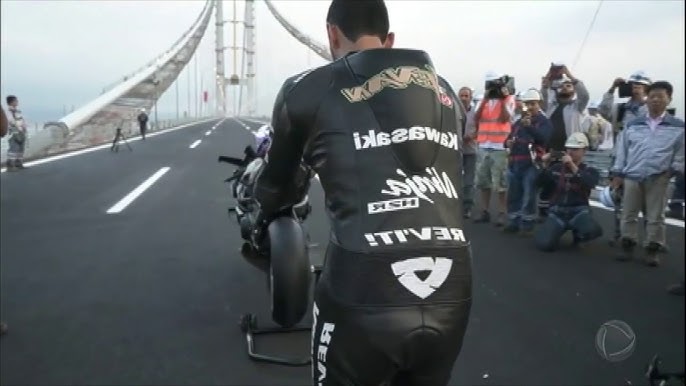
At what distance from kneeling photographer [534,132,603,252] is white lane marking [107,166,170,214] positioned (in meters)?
5.37

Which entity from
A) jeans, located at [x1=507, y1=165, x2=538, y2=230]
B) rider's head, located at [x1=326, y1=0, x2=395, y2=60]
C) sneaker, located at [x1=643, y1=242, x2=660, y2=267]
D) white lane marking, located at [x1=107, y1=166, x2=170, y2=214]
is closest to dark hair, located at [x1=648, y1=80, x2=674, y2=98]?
rider's head, located at [x1=326, y1=0, x2=395, y2=60]

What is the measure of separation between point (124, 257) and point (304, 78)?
13.8ft

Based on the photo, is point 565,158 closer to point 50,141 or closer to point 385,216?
point 385,216

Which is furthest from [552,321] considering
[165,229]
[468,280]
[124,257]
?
[165,229]

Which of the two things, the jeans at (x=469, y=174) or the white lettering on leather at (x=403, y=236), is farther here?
the jeans at (x=469, y=174)

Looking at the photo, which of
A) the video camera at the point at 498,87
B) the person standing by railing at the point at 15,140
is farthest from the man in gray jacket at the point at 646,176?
the person standing by railing at the point at 15,140

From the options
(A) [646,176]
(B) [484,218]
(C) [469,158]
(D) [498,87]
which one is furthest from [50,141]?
(A) [646,176]

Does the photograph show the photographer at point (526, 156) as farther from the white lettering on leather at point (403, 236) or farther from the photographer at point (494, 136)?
the white lettering on leather at point (403, 236)

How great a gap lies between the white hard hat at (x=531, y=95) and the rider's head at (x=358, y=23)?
16.5 ft

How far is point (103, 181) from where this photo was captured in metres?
10.4

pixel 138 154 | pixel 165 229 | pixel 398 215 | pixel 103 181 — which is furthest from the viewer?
pixel 138 154

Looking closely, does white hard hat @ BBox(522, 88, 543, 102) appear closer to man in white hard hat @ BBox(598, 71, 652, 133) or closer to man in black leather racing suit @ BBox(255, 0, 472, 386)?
man in white hard hat @ BBox(598, 71, 652, 133)

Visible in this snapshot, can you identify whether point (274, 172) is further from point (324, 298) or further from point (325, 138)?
point (324, 298)

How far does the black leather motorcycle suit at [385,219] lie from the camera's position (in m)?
1.41
